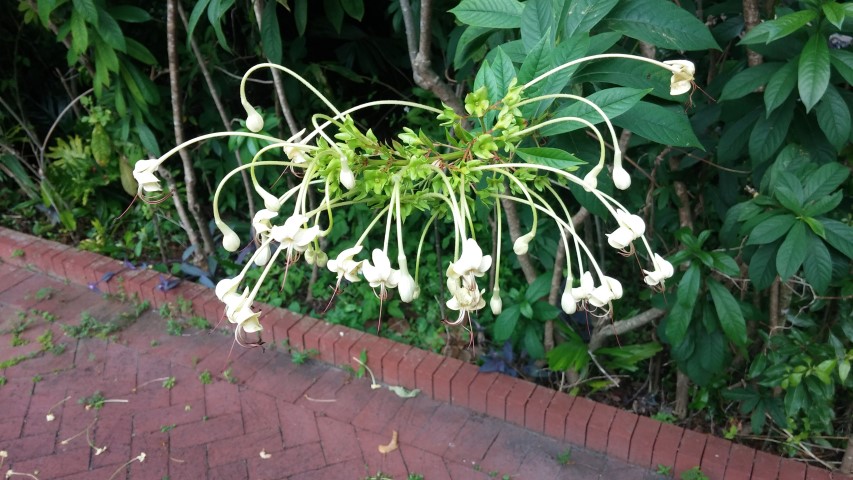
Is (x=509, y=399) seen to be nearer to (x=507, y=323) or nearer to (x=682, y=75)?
(x=507, y=323)

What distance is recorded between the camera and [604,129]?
6.15ft

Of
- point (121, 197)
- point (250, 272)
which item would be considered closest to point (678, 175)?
point (250, 272)

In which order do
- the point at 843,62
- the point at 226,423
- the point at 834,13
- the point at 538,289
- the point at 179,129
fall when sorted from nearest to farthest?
the point at 834,13 → the point at 843,62 → the point at 538,289 → the point at 226,423 → the point at 179,129

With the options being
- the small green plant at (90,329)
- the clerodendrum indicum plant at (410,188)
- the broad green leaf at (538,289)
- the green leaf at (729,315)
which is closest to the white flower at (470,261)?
the clerodendrum indicum plant at (410,188)

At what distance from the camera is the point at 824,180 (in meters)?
1.66

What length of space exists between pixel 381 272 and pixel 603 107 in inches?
20.5

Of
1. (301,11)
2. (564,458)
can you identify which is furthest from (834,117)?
(301,11)

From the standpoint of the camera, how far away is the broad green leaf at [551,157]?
103 centimetres

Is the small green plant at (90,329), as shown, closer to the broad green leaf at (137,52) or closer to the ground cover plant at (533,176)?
the ground cover plant at (533,176)

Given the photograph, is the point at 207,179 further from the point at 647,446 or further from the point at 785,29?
the point at 785,29

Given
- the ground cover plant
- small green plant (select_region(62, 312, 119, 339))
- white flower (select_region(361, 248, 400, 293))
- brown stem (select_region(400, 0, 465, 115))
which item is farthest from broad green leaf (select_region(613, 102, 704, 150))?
small green plant (select_region(62, 312, 119, 339))

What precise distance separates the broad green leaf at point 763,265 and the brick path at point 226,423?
2.96 ft

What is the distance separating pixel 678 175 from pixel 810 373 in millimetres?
750

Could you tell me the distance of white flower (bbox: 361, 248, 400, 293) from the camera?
91cm
